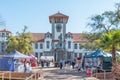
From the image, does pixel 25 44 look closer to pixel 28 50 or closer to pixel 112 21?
pixel 28 50

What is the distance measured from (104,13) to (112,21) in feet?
6.16

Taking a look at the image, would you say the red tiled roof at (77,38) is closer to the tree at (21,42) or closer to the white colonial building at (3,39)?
the white colonial building at (3,39)

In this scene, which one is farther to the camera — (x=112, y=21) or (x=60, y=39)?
(x=60, y=39)

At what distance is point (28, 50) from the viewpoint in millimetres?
60031

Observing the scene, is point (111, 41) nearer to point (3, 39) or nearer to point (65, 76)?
point (65, 76)

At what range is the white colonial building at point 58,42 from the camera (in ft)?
279

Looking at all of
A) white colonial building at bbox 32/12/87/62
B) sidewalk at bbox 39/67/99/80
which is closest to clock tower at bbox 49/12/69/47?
white colonial building at bbox 32/12/87/62

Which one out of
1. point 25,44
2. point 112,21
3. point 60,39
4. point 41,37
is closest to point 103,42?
point 112,21

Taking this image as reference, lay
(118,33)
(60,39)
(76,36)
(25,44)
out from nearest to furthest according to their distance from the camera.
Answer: (118,33) < (25,44) < (60,39) < (76,36)

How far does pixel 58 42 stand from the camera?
86.0m

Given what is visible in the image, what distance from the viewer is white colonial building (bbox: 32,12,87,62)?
8519 cm

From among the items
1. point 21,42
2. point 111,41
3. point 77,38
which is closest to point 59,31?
point 77,38

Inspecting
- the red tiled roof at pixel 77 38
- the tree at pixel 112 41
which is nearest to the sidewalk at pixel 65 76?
the tree at pixel 112 41

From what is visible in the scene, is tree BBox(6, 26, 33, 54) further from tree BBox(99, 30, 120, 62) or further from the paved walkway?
tree BBox(99, 30, 120, 62)
